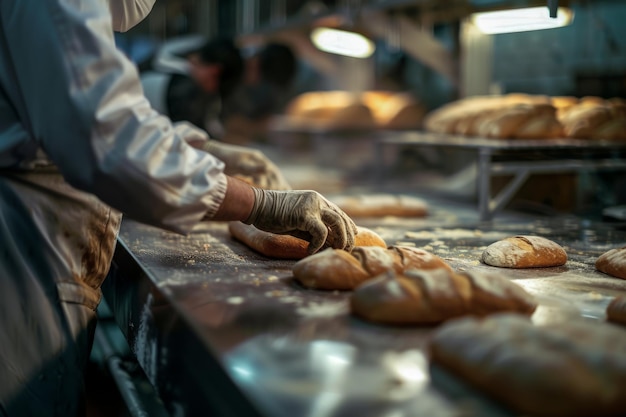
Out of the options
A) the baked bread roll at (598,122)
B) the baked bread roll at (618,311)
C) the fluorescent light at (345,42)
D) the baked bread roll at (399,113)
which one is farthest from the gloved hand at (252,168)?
the baked bread roll at (399,113)

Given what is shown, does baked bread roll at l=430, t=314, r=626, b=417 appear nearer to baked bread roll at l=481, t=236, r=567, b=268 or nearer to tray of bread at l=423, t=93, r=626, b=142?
baked bread roll at l=481, t=236, r=567, b=268

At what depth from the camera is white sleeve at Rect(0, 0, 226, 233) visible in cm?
126

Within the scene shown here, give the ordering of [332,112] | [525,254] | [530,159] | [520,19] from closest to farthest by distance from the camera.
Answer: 1. [525,254]
2. [520,19]
3. [530,159]
4. [332,112]

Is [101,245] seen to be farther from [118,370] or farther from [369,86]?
[369,86]

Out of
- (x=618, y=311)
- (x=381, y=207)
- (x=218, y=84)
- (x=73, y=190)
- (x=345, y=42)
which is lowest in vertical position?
(x=381, y=207)

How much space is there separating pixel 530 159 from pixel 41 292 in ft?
6.53

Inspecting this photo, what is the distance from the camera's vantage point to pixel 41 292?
146 cm

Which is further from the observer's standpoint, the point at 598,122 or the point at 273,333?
the point at 598,122

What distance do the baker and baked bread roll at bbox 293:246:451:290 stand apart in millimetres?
178

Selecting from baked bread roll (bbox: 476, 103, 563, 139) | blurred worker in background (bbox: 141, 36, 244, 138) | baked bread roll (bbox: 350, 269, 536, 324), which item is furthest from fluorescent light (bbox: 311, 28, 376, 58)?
baked bread roll (bbox: 350, 269, 536, 324)

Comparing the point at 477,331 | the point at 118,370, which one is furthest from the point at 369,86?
the point at 477,331

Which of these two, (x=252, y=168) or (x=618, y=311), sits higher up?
(x=252, y=168)

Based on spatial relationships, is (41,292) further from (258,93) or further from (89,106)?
(258,93)

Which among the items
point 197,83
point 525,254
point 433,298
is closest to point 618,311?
point 433,298
